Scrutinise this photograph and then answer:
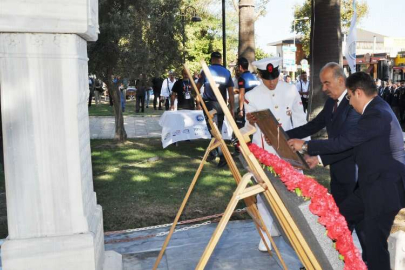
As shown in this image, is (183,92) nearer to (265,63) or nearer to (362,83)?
(265,63)

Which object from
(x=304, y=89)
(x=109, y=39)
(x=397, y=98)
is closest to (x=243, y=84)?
(x=109, y=39)

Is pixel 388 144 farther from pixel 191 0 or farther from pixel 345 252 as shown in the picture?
pixel 191 0

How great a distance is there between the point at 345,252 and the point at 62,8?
2.35 m

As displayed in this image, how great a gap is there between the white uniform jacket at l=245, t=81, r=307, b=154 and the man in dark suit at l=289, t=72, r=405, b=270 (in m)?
1.62

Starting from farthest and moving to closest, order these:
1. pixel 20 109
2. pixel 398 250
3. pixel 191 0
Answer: pixel 191 0 < pixel 398 250 < pixel 20 109

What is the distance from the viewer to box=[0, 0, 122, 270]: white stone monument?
→ 334cm

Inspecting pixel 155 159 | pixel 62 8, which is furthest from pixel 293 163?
pixel 155 159

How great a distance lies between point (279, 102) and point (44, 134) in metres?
3.02

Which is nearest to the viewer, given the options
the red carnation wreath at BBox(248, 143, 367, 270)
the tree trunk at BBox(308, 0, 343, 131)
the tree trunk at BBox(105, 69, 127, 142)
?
the red carnation wreath at BBox(248, 143, 367, 270)

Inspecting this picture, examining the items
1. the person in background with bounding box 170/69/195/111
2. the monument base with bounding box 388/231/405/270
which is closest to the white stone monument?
the monument base with bounding box 388/231/405/270

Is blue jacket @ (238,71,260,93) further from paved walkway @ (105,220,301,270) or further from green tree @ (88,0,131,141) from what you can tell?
paved walkway @ (105,220,301,270)

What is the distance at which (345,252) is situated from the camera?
9.80 feet

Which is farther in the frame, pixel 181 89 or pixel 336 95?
pixel 181 89

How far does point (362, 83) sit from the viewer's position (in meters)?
4.10
